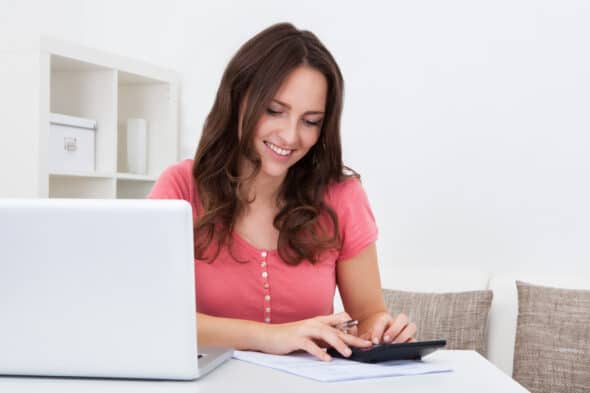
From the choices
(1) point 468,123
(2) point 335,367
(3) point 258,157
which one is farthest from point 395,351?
(1) point 468,123

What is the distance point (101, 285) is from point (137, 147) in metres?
2.23

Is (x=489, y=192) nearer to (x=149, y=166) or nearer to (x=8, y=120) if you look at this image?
(x=149, y=166)

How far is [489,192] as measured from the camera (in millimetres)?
2818

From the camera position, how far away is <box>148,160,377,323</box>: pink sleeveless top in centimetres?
184

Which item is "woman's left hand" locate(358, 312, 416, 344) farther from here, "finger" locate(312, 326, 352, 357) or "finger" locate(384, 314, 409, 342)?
"finger" locate(312, 326, 352, 357)

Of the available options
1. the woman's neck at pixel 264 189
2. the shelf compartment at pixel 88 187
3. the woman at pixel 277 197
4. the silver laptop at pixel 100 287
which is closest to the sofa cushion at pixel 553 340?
the woman at pixel 277 197

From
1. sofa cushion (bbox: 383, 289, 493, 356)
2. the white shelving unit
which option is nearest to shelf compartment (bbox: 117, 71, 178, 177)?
the white shelving unit

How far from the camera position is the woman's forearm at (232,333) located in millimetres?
1452

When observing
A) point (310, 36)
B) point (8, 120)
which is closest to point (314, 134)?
point (310, 36)

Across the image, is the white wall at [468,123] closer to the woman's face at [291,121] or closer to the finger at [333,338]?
the woman's face at [291,121]

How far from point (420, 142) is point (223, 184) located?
3.89 ft

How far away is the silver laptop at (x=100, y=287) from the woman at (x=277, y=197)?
2.35ft

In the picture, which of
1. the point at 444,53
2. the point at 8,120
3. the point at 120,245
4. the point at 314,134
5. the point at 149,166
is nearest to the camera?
the point at 120,245

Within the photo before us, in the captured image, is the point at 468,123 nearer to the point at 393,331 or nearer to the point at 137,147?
the point at 137,147
